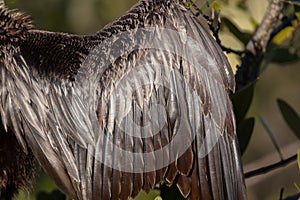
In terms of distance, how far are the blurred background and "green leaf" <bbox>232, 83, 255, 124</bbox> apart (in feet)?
1.63

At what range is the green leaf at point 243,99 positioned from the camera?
4.12 metres

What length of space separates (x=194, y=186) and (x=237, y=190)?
0.73 feet

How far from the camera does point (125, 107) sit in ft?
11.7

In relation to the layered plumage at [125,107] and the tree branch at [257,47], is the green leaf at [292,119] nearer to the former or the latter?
the tree branch at [257,47]

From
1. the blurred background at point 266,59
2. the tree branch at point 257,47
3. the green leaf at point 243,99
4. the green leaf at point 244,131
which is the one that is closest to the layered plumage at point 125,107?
the green leaf at point 243,99

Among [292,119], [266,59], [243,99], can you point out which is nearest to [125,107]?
[243,99]

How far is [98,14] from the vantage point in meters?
6.68

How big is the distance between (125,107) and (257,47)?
4.22 feet

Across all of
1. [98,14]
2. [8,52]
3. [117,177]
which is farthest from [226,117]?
[98,14]

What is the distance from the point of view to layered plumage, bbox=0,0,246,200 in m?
3.56

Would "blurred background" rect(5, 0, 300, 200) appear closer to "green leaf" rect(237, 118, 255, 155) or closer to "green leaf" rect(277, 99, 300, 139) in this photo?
"green leaf" rect(277, 99, 300, 139)

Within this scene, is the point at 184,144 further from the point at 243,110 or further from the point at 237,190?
the point at 243,110

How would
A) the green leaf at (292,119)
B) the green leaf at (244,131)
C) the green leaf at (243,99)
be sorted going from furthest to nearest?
the green leaf at (292,119)
the green leaf at (244,131)
the green leaf at (243,99)

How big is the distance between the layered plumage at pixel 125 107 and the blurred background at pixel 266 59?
101 cm
